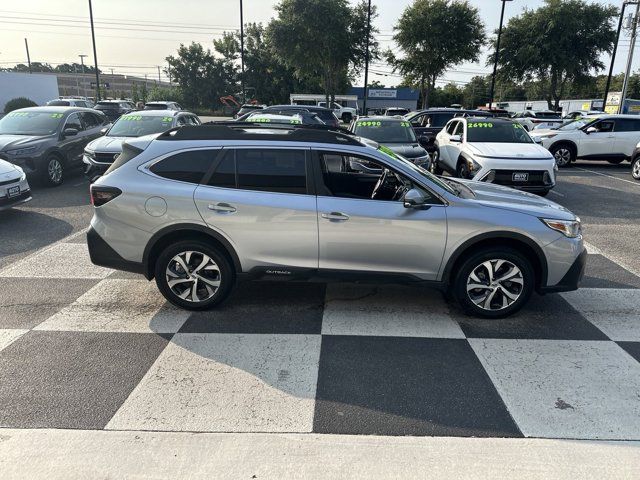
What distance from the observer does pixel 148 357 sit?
3.69 metres

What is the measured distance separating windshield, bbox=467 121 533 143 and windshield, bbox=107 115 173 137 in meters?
7.14

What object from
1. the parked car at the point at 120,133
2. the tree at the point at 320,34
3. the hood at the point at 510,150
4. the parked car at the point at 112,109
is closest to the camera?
the hood at the point at 510,150

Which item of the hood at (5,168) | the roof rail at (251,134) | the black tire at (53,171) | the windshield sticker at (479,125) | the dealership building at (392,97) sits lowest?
the black tire at (53,171)

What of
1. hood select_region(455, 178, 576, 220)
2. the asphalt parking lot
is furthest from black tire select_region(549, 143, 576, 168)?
hood select_region(455, 178, 576, 220)

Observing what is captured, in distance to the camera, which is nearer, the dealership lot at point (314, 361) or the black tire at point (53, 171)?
the dealership lot at point (314, 361)

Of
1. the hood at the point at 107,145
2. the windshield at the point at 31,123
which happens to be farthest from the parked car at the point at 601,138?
the windshield at the point at 31,123

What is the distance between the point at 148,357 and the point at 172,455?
1.20 meters

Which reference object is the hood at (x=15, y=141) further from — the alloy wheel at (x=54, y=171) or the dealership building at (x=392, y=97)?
the dealership building at (x=392, y=97)

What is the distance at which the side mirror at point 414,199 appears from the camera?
3990mm

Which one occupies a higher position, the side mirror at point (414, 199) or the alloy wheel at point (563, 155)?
the side mirror at point (414, 199)

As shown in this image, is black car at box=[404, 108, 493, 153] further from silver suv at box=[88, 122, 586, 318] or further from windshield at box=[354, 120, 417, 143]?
silver suv at box=[88, 122, 586, 318]

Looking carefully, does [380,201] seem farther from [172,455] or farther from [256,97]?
[256,97]

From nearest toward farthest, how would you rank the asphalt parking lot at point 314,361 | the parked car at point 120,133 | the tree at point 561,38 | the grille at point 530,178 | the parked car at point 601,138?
1. the asphalt parking lot at point 314,361
2. the grille at point 530,178
3. the parked car at point 120,133
4. the parked car at point 601,138
5. the tree at point 561,38

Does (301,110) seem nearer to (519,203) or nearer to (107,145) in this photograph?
(107,145)
